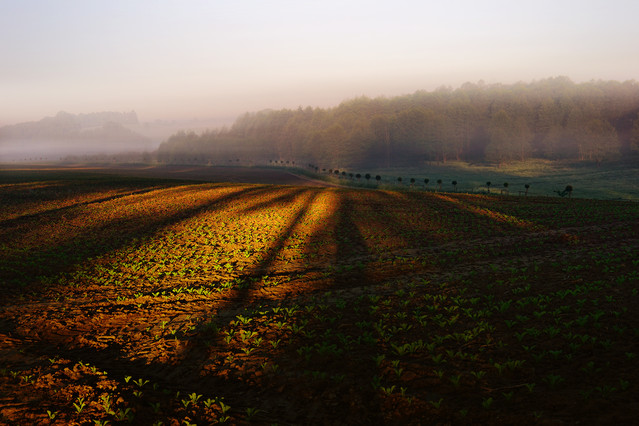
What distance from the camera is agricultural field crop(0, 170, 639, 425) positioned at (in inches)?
267

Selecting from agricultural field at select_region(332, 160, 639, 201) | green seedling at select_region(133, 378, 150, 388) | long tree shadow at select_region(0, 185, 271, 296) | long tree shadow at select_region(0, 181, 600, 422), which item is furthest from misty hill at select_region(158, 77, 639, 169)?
green seedling at select_region(133, 378, 150, 388)

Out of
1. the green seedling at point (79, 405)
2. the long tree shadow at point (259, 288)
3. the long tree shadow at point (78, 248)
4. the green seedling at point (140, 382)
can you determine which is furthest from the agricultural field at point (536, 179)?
the green seedling at point (79, 405)

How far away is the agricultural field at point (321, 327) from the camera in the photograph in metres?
6.79

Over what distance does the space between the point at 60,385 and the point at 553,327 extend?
11.6m

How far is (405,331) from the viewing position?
9.86m

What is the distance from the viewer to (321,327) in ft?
34.0

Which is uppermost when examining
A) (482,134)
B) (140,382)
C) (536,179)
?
(482,134)

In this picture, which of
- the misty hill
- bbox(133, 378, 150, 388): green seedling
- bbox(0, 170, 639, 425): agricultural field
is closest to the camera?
bbox(0, 170, 639, 425): agricultural field

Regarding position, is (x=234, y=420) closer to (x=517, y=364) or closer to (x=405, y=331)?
(x=405, y=331)

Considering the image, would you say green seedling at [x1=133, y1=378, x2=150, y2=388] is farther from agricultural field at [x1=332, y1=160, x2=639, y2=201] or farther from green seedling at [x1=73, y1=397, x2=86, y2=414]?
agricultural field at [x1=332, y1=160, x2=639, y2=201]

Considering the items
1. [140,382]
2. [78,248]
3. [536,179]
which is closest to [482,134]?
[536,179]

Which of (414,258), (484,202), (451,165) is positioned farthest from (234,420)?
(451,165)

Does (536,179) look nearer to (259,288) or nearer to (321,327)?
(259,288)

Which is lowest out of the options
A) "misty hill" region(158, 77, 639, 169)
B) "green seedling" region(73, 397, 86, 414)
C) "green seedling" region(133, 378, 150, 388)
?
"green seedling" region(133, 378, 150, 388)
